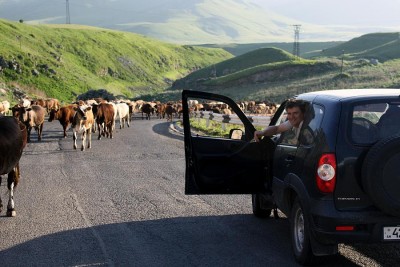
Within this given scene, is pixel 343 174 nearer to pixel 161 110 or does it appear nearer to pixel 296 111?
pixel 296 111

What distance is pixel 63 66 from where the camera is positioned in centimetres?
13812

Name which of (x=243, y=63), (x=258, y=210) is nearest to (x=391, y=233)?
(x=258, y=210)

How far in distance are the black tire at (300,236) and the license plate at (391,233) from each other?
2.64ft

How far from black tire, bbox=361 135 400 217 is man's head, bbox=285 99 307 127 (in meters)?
1.41

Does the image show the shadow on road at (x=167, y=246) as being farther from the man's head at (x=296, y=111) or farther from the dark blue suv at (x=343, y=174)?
the man's head at (x=296, y=111)

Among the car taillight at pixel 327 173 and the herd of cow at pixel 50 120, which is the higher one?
the car taillight at pixel 327 173

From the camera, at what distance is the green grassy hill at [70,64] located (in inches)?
4595

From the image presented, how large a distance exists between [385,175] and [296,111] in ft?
5.20

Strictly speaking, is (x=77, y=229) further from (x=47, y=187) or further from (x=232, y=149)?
(x=47, y=187)

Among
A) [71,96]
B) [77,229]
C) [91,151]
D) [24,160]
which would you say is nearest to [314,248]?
[77,229]

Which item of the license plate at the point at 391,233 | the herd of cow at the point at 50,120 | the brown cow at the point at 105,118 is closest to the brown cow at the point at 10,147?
the herd of cow at the point at 50,120

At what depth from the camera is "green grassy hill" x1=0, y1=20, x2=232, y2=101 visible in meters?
117

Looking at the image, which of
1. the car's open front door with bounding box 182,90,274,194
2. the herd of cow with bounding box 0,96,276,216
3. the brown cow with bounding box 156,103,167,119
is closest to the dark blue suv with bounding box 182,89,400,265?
the car's open front door with bounding box 182,90,274,194

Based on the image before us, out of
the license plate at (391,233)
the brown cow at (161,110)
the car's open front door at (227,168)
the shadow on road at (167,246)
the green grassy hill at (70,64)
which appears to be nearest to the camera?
the license plate at (391,233)
